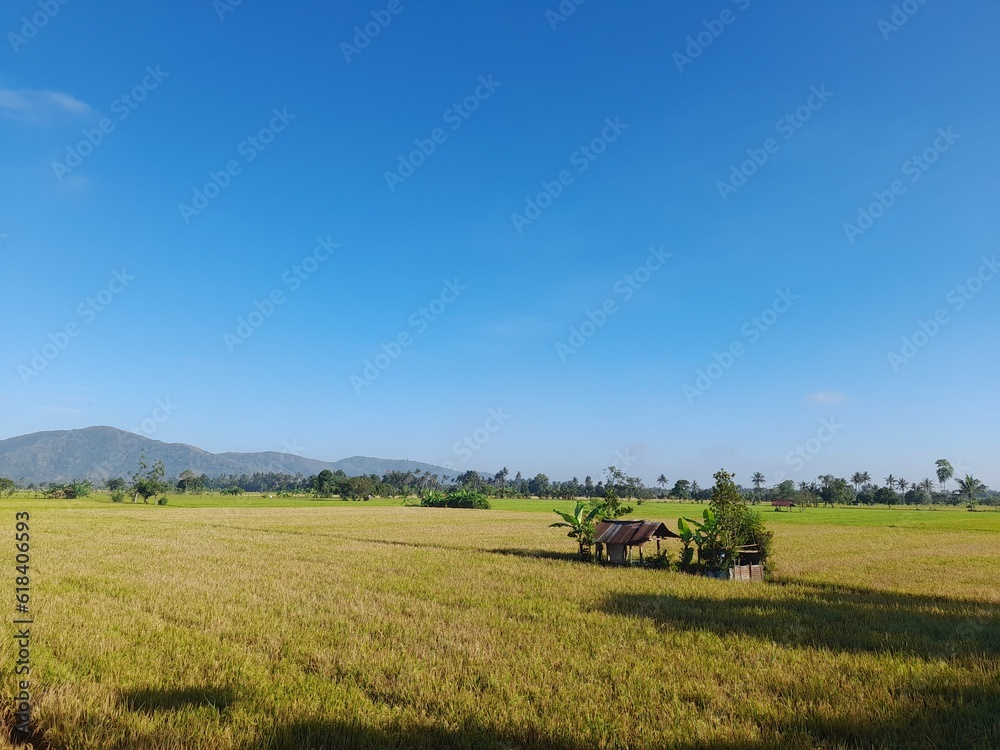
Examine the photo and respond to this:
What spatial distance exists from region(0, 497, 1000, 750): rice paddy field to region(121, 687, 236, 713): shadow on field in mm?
32

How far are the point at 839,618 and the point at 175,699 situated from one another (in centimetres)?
1248

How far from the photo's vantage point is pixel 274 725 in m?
6.21

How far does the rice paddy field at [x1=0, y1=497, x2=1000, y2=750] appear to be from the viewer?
6203 millimetres

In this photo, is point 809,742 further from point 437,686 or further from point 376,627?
point 376,627

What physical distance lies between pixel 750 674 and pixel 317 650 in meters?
6.41

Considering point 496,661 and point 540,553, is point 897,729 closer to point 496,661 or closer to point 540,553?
point 496,661

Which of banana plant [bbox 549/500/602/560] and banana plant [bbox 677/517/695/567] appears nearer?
banana plant [bbox 677/517/695/567]

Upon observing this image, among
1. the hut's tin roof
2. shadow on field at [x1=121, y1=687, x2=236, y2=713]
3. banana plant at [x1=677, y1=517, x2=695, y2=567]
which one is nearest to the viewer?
shadow on field at [x1=121, y1=687, x2=236, y2=713]

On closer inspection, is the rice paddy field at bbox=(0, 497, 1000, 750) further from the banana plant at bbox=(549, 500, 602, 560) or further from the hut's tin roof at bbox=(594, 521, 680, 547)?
the banana plant at bbox=(549, 500, 602, 560)

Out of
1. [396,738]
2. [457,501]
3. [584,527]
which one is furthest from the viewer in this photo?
[457,501]

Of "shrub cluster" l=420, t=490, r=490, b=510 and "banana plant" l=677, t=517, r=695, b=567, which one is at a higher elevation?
"banana plant" l=677, t=517, r=695, b=567

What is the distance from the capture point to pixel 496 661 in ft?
28.2

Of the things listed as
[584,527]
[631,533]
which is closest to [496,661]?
[631,533]

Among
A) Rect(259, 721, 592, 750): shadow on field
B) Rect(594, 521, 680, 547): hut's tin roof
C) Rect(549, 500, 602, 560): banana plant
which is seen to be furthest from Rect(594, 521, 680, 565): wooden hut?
Rect(259, 721, 592, 750): shadow on field
